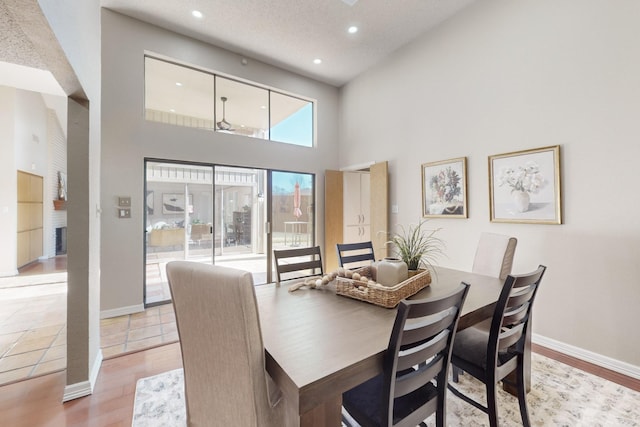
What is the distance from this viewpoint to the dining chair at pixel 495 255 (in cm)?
211

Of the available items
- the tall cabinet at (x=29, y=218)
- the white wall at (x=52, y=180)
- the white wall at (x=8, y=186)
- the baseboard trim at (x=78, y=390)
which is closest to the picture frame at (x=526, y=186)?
the baseboard trim at (x=78, y=390)

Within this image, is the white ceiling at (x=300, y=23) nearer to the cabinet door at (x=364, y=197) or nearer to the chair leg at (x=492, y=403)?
the cabinet door at (x=364, y=197)

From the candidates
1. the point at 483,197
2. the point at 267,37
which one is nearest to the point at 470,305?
the point at 483,197

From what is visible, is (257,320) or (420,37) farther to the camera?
(420,37)

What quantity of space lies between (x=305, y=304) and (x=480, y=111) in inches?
123

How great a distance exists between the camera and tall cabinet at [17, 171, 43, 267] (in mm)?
5523

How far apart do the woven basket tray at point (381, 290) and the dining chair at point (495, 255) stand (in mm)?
853

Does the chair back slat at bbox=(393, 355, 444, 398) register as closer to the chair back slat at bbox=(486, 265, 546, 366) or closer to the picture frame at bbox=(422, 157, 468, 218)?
the chair back slat at bbox=(486, 265, 546, 366)

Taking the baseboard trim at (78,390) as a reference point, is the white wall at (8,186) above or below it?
above

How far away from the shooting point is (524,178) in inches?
109

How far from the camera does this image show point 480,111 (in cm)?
316

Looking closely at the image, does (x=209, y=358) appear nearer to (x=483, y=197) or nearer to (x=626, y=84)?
(x=483, y=197)

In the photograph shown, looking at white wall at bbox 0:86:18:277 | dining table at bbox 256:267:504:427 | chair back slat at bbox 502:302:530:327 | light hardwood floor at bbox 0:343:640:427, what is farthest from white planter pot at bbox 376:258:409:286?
white wall at bbox 0:86:18:277

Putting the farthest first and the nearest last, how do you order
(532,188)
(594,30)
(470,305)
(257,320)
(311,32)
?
(311,32) → (532,188) → (594,30) → (470,305) → (257,320)
